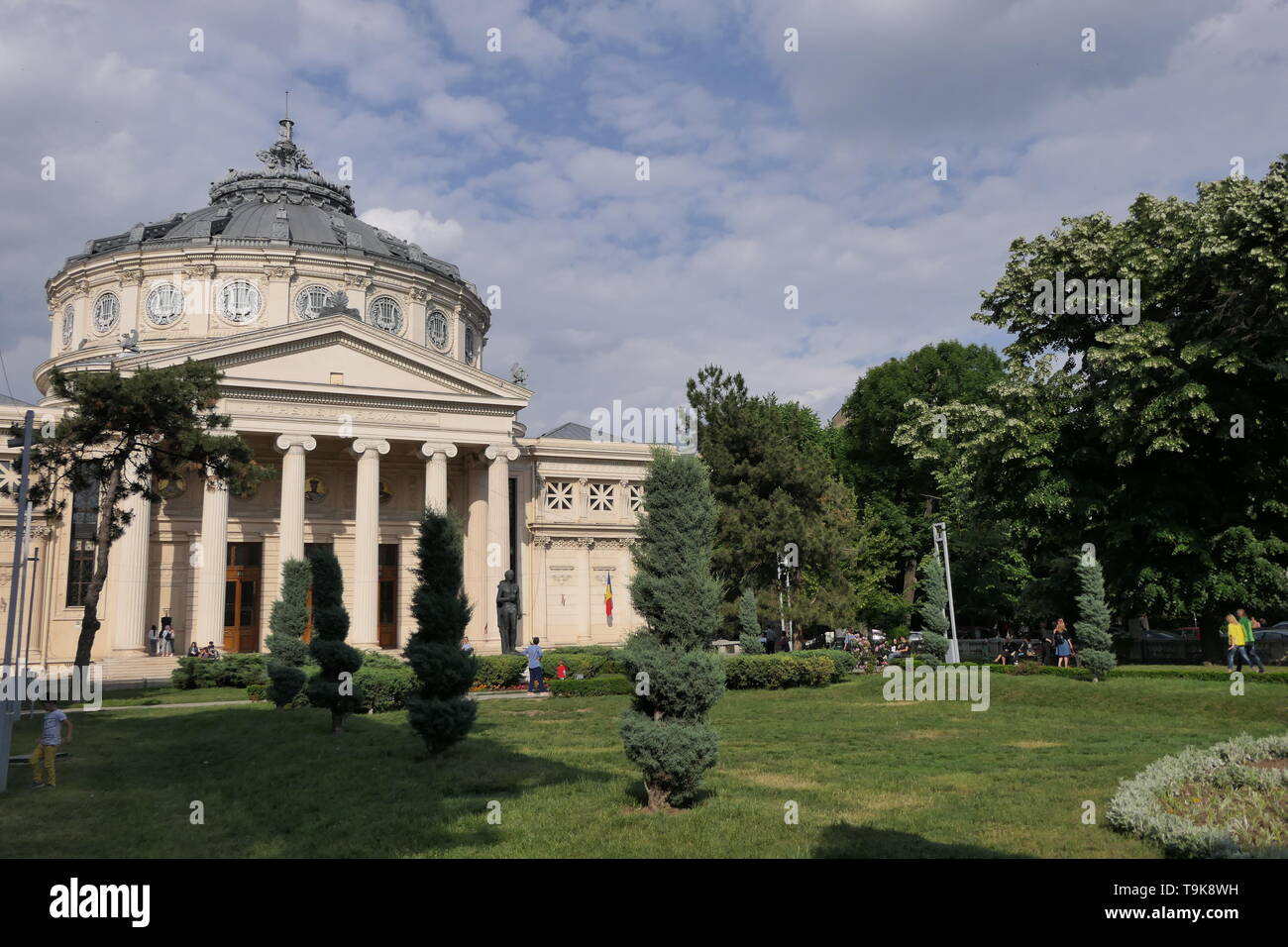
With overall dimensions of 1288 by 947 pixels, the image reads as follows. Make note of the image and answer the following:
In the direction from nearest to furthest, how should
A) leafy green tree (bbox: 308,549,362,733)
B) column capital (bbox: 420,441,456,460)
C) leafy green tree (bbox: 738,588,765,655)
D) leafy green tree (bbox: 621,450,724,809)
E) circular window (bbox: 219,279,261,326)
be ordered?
leafy green tree (bbox: 621,450,724,809)
leafy green tree (bbox: 308,549,362,733)
leafy green tree (bbox: 738,588,765,655)
column capital (bbox: 420,441,456,460)
circular window (bbox: 219,279,261,326)

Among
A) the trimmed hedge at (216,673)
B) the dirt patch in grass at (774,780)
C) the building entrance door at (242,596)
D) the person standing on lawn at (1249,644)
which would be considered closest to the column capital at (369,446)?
the building entrance door at (242,596)

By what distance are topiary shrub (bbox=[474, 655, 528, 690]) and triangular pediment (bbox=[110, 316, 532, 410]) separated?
16.9 meters

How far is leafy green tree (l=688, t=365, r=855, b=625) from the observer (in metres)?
36.6

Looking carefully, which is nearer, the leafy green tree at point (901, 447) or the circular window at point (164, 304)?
the circular window at point (164, 304)

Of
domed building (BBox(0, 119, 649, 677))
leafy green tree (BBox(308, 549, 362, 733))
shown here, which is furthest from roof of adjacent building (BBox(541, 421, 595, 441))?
leafy green tree (BBox(308, 549, 362, 733))

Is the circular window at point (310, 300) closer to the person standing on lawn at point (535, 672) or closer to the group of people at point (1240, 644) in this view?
the person standing on lawn at point (535, 672)

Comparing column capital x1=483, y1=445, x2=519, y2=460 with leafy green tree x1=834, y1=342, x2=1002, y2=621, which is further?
leafy green tree x1=834, y1=342, x2=1002, y2=621

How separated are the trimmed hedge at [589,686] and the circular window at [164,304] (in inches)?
1377

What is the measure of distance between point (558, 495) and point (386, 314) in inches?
584

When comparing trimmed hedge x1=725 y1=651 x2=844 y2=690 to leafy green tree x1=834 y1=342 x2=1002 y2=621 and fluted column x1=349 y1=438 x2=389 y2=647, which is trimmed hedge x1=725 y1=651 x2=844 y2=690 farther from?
leafy green tree x1=834 y1=342 x2=1002 y2=621

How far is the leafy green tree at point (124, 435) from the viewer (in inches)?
1020
